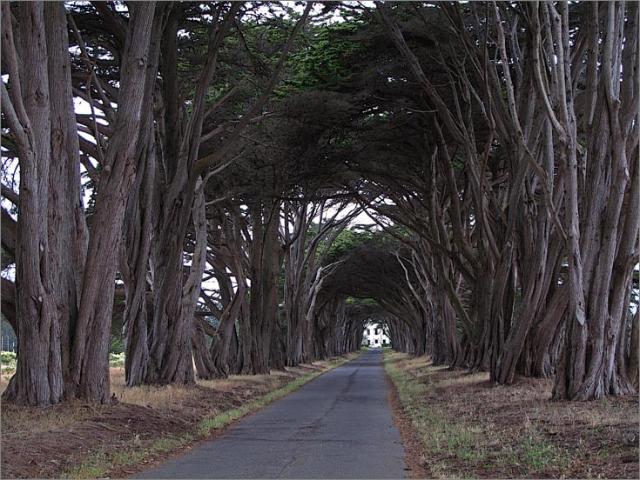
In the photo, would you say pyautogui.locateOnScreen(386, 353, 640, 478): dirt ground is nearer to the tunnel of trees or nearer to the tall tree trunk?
the tunnel of trees

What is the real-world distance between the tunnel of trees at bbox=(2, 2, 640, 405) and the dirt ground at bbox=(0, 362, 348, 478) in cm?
66

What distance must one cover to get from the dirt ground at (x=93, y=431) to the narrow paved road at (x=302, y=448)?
0.64 m

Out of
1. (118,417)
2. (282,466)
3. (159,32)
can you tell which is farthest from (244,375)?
(282,466)

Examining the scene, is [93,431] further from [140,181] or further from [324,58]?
[324,58]

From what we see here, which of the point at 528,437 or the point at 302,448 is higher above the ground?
the point at 528,437

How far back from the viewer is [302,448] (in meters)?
10.8

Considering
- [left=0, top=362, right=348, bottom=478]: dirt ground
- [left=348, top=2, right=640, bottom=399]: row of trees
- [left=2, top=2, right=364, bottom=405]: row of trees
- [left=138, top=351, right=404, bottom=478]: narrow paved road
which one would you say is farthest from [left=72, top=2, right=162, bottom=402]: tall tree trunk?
[left=348, top=2, right=640, bottom=399]: row of trees

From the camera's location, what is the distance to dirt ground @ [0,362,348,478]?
28.6 feet

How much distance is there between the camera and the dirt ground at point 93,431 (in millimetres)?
8703

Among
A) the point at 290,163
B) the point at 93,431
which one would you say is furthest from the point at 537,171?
the point at 290,163

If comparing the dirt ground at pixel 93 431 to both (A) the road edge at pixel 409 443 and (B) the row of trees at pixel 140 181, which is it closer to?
(B) the row of trees at pixel 140 181

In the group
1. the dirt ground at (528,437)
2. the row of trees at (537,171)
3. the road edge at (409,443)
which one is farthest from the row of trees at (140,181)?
the dirt ground at (528,437)

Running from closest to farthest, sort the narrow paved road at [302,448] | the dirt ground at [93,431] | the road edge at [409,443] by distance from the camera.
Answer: the dirt ground at [93,431] < the narrow paved road at [302,448] < the road edge at [409,443]

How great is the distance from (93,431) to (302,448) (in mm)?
2708
